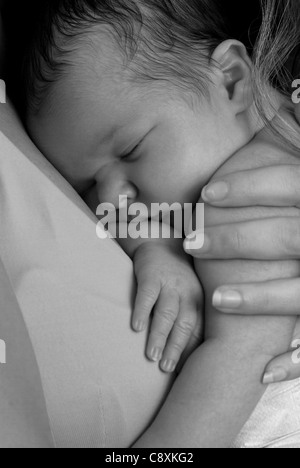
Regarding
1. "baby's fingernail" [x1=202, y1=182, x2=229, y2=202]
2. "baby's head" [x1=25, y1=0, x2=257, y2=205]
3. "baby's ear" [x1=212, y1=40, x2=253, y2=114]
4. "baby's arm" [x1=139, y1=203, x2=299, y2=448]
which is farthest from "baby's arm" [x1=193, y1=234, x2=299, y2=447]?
"baby's ear" [x1=212, y1=40, x2=253, y2=114]

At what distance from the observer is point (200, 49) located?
1.19 metres

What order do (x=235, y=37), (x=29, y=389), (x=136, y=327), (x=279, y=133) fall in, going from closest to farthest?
(x=29, y=389)
(x=136, y=327)
(x=279, y=133)
(x=235, y=37)

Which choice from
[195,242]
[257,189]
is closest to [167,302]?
[195,242]

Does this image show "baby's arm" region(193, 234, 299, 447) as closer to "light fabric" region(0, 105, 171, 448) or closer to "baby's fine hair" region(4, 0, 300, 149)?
"light fabric" region(0, 105, 171, 448)

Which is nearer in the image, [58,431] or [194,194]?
[58,431]

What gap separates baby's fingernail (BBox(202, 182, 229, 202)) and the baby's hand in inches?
5.4

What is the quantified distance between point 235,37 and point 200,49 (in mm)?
132

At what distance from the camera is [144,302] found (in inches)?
37.9

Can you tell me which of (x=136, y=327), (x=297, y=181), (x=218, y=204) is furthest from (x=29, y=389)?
(x=297, y=181)

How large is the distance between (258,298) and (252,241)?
0.29 feet

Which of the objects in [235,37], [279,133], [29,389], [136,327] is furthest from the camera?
[235,37]

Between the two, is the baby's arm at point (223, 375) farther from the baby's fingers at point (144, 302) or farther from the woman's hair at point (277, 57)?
the woman's hair at point (277, 57)
